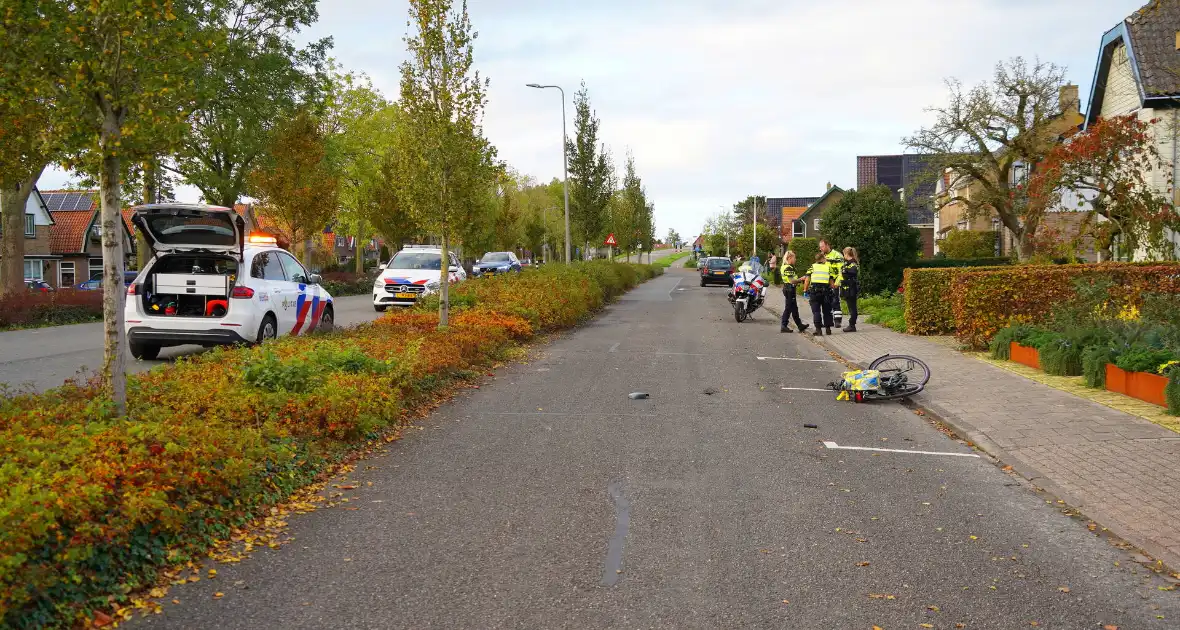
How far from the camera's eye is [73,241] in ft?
191

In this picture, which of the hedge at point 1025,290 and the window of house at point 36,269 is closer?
the hedge at point 1025,290

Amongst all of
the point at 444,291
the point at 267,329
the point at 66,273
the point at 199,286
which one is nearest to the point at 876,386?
the point at 444,291

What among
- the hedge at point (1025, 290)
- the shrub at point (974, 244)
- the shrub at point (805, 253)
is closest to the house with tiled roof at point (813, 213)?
the shrub at point (974, 244)

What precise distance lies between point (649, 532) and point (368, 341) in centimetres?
678

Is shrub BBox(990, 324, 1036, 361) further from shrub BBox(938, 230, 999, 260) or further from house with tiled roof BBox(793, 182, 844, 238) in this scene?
house with tiled roof BBox(793, 182, 844, 238)

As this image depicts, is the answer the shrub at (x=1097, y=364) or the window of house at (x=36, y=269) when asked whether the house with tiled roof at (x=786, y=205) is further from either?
the shrub at (x=1097, y=364)

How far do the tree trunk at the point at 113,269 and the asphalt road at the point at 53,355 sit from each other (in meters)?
2.14

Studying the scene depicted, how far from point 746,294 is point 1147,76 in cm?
1373

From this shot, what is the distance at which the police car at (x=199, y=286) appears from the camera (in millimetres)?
11508

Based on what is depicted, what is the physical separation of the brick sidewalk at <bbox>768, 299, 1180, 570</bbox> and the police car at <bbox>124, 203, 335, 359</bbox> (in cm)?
848

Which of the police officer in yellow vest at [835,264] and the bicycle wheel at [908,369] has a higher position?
the police officer in yellow vest at [835,264]

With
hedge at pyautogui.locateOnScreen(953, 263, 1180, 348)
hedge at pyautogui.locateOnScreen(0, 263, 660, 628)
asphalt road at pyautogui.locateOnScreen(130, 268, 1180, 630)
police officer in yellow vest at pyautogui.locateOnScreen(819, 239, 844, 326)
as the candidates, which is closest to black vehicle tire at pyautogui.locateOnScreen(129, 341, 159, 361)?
hedge at pyautogui.locateOnScreen(0, 263, 660, 628)

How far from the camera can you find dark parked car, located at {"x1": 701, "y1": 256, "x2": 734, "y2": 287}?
4788 centimetres

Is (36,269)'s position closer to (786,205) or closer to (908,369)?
(908,369)
